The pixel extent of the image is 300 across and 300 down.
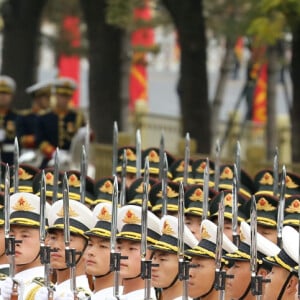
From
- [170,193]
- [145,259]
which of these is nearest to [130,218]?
[145,259]

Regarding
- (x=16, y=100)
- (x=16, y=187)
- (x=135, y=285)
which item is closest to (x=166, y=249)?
(x=135, y=285)

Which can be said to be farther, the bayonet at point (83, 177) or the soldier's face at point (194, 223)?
the bayonet at point (83, 177)

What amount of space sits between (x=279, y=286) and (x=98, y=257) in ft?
6.32

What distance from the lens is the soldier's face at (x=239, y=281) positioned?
15258mm

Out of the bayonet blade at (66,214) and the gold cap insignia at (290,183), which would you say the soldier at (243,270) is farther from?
the gold cap insignia at (290,183)

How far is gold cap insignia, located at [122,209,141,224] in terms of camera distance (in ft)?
53.8

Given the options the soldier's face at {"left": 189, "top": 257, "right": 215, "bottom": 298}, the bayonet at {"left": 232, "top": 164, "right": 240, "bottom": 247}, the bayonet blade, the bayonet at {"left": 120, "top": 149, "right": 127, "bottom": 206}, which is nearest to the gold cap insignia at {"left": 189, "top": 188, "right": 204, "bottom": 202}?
the bayonet at {"left": 120, "top": 149, "right": 127, "bottom": 206}

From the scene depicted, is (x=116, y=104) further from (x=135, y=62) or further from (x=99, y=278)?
(x=99, y=278)

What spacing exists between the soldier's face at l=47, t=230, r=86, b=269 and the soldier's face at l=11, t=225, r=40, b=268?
0.11m

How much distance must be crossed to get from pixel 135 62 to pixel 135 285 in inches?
1016

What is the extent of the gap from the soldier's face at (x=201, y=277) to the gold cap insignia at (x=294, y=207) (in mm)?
2401

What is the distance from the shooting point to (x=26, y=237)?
55.9 feet

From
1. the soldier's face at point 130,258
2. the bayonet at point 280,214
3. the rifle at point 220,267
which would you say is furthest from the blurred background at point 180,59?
the rifle at point 220,267

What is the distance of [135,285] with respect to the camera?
629 inches
